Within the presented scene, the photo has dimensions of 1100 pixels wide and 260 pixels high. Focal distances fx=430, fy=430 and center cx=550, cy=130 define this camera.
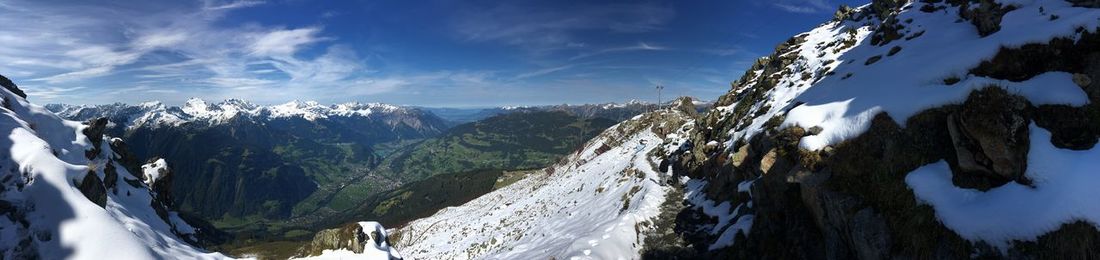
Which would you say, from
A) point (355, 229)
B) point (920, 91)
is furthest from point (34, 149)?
point (920, 91)

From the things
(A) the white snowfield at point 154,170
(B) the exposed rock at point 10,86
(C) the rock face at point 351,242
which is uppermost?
(B) the exposed rock at point 10,86

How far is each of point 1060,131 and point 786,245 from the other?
319 inches

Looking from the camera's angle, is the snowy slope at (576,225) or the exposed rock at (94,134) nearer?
the exposed rock at (94,134)

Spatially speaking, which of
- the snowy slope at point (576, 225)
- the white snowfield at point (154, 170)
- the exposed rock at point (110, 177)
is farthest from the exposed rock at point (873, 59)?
the white snowfield at point (154, 170)

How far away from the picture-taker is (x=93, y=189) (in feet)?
52.2

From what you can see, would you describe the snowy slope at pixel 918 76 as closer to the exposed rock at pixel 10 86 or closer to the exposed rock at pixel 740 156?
the exposed rock at pixel 740 156

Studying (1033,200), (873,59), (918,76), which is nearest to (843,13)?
(873,59)

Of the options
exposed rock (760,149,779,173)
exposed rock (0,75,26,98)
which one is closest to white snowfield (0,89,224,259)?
exposed rock (0,75,26,98)

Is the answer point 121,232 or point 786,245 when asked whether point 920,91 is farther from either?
point 121,232

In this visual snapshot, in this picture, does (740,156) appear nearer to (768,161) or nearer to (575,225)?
(768,161)

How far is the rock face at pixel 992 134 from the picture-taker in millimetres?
11391

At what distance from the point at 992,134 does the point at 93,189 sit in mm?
29462

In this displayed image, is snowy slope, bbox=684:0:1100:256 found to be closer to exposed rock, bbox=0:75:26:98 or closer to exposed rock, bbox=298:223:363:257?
exposed rock, bbox=298:223:363:257

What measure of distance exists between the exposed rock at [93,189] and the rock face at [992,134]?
92.5ft
